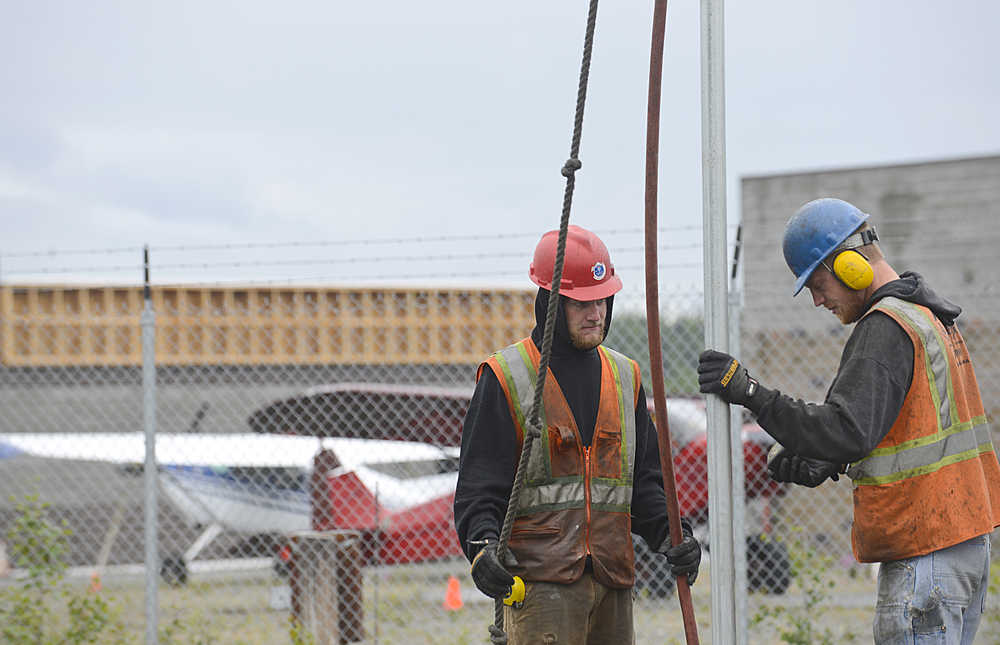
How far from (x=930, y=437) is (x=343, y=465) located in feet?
25.0

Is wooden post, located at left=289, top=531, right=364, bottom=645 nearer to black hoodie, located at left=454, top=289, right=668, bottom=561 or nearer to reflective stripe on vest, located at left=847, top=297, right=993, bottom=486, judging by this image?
black hoodie, located at left=454, top=289, right=668, bottom=561

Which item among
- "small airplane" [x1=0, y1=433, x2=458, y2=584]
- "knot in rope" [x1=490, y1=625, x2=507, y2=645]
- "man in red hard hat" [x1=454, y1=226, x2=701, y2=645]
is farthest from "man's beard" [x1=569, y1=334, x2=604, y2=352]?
"small airplane" [x1=0, y1=433, x2=458, y2=584]

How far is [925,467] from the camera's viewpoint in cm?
302

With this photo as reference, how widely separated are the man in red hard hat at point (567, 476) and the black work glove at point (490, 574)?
0.05 meters

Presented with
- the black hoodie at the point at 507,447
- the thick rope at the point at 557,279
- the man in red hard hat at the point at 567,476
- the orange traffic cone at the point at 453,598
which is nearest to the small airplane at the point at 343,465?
the orange traffic cone at the point at 453,598

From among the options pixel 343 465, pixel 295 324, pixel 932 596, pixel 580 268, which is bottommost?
pixel 932 596

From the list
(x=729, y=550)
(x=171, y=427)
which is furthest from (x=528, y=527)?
(x=171, y=427)

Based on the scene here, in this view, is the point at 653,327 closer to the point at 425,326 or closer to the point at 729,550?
the point at 729,550

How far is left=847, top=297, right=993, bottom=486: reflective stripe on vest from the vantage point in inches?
119

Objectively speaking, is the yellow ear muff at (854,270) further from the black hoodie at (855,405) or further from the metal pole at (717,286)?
the metal pole at (717,286)

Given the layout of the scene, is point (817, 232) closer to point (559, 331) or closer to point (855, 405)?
point (855, 405)

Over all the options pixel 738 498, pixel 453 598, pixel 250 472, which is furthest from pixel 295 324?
pixel 738 498

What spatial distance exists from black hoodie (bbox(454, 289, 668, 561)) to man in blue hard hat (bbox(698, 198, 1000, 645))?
0.62 m

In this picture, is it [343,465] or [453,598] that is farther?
[343,465]
